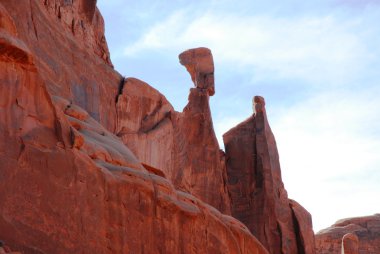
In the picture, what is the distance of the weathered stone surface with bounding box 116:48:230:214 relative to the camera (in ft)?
→ 97.3

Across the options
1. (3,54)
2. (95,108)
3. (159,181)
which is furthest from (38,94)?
(95,108)

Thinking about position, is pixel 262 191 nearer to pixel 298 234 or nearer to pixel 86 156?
pixel 298 234

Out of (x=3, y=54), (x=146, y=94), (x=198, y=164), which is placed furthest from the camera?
(x=198, y=164)

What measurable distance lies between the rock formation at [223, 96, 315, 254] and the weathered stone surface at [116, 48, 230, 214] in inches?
54.9

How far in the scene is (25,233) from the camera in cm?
1177

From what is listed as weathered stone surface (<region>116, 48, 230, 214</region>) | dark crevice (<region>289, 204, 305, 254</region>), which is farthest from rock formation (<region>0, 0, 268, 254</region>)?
dark crevice (<region>289, 204, 305, 254</region>)

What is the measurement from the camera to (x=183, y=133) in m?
34.7

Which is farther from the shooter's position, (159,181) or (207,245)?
(207,245)

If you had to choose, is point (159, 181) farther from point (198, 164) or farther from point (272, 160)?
point (272, 160)

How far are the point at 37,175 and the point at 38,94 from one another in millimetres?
1833

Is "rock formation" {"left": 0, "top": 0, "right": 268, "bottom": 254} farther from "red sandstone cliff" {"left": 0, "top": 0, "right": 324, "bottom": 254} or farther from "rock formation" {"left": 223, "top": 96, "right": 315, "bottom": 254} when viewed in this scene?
"rock formation" {"left": 223, "top": 96, "right": 315, "bottom": 254}

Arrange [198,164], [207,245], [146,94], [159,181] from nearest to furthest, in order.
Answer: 1. [159,181]
2. [207,245]
3. [146,94]
4. [198,164]

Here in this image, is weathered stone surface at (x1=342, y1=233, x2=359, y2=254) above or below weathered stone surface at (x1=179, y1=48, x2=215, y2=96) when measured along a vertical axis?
below

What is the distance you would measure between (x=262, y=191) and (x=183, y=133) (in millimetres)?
7669
